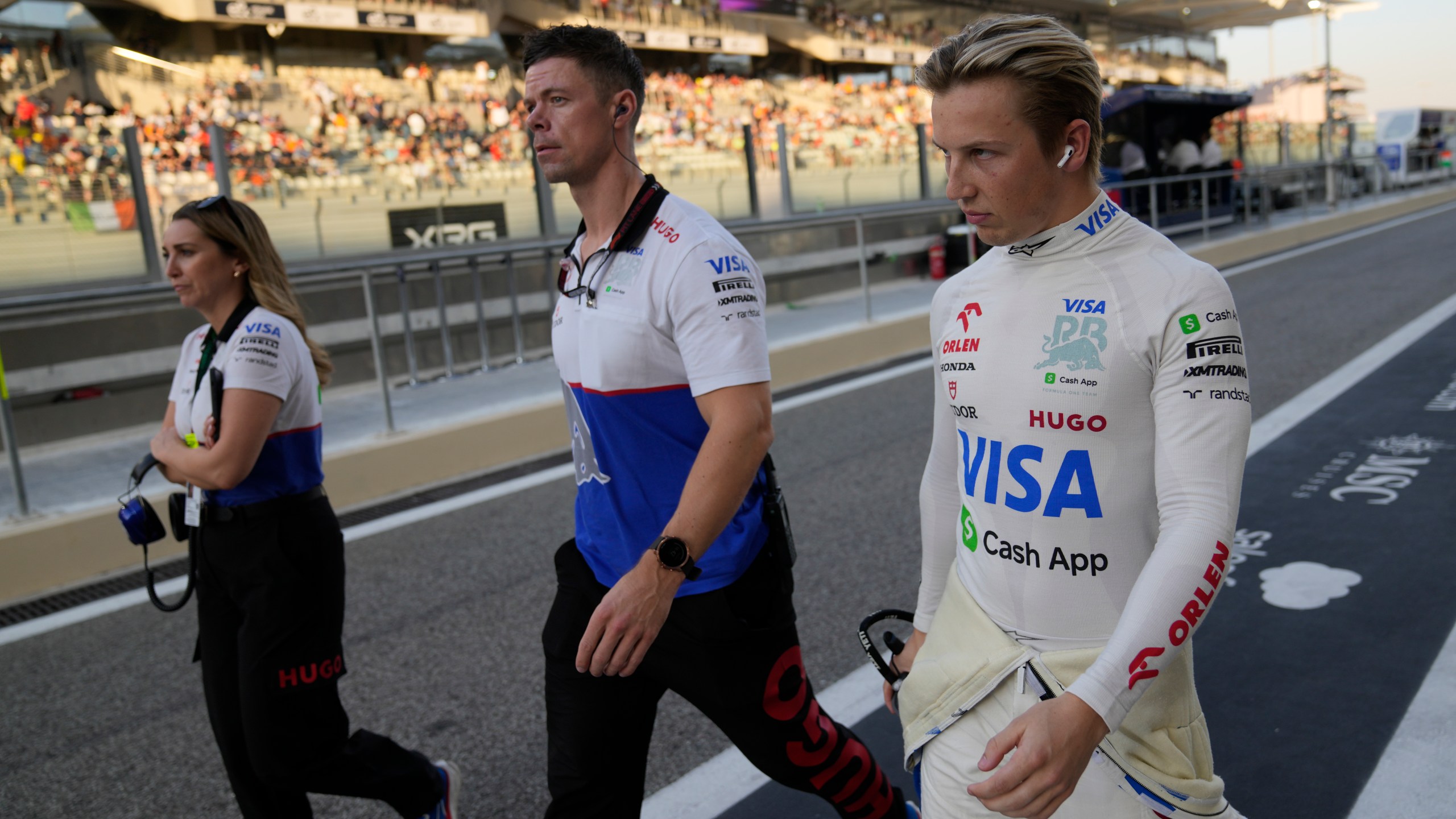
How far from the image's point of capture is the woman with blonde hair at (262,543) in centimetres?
278

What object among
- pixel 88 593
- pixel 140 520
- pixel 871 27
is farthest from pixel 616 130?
pixel 871 27

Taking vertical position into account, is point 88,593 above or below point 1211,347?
below

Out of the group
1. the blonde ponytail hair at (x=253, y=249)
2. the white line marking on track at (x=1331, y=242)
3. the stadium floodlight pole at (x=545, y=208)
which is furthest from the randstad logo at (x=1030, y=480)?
the white line marking on track at (x=1331, y=242)

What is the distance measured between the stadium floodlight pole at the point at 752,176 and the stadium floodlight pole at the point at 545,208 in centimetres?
298

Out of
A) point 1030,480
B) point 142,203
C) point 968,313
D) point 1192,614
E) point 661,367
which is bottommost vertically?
point 1192,614

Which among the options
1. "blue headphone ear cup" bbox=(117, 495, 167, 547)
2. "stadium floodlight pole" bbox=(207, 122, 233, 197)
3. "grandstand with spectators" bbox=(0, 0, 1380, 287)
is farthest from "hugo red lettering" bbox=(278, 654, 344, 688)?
"stadium floodlight pole" bbox=(207, 122, 233, 197)

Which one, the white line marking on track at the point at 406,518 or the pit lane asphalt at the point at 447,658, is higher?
the white line marking on track at the point at 406,518

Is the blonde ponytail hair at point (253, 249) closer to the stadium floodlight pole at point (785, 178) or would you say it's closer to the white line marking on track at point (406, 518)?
the white line marking on track at point (406, 518)

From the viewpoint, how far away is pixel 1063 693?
58.9 inches

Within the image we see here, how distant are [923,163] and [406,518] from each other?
13474 mm

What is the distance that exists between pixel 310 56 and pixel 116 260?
808 inches

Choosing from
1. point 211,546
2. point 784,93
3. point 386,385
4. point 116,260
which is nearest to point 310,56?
point 784,93

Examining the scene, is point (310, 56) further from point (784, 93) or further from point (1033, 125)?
point (1033, 125)

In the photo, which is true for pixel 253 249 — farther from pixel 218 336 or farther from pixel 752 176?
pixel 752 176
